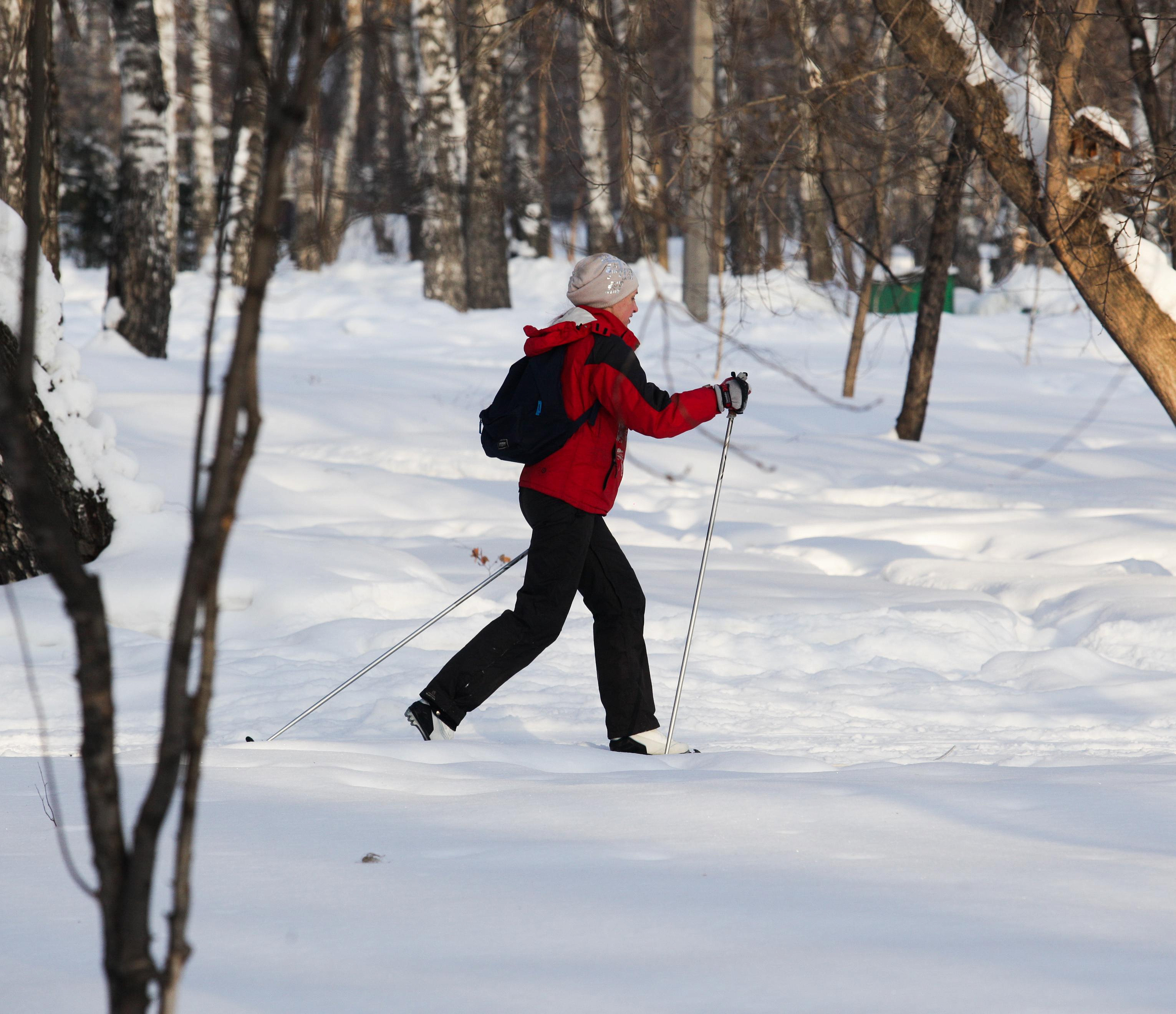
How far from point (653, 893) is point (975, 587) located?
14.8ft

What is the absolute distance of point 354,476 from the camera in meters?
7.86

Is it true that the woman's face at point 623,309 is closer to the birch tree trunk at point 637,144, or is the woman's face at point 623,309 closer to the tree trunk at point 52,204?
the birch tree trunk at point 637,144

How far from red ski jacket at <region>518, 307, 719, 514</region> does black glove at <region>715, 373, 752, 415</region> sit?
2 cm

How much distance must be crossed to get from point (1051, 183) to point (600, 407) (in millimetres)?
2492

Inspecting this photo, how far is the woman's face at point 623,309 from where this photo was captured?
144 inches

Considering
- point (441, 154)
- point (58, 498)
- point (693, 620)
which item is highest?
point (441, 154)

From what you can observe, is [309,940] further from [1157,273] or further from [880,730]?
[1157,273]

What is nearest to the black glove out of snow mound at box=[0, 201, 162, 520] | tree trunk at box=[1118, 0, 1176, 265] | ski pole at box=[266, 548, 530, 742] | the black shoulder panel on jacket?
the black shoulder panel on jacket

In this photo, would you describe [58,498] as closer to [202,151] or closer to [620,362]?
[620,362]

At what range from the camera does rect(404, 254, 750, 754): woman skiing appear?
3547 mm

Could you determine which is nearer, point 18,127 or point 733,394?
point 733,394

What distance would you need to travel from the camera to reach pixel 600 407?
3643mm

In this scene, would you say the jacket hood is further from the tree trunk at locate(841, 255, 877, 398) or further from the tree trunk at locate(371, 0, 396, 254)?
the tree trunk at locate(841, 255, 877, 398)

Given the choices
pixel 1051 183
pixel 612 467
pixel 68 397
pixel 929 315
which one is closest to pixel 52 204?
pixel 68 397
